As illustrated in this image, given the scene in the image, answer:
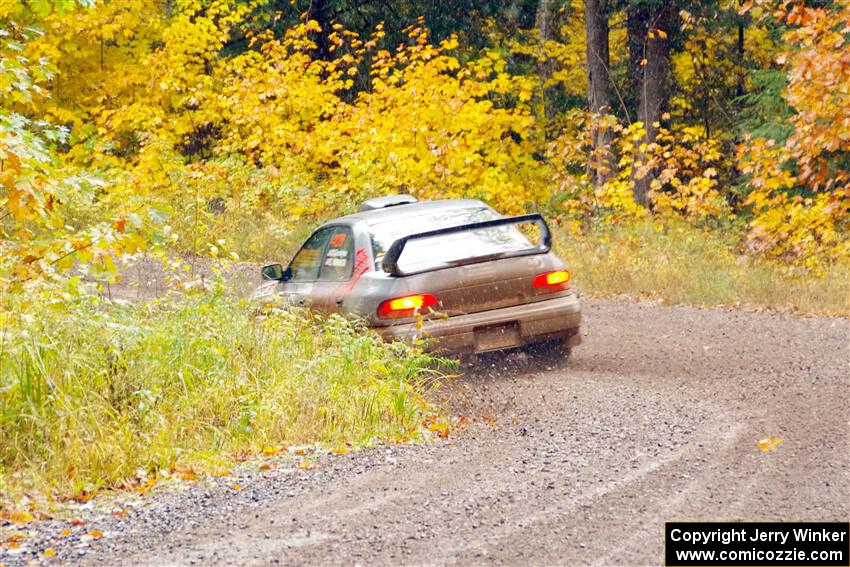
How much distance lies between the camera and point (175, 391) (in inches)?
282

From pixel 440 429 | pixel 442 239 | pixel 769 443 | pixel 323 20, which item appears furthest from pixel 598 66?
pixel 769 443

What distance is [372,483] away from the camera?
5891 mm

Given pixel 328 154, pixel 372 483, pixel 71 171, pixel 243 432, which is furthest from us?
pixel 328 154

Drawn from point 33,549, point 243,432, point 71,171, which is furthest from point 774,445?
point 71,171

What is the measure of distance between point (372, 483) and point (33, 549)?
70.9 inches

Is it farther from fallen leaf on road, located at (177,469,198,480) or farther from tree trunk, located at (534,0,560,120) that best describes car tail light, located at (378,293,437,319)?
tree trunk, located at (534,0,560,120)

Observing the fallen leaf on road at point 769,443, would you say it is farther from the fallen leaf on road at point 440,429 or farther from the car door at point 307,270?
the car door at point 307,270

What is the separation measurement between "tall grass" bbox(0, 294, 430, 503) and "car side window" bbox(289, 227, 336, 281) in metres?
1.81

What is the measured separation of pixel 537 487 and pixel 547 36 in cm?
2722

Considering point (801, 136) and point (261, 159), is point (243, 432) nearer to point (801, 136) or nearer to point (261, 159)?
point (801, 136)

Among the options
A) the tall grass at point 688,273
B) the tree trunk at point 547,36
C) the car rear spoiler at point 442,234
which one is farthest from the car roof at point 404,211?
the tree trunk at point 547,36

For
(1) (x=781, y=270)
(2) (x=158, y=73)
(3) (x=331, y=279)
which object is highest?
(2) (x=158, y=73)

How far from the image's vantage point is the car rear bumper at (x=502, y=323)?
29.6ft

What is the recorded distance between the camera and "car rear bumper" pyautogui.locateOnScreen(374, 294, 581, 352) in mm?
9031
